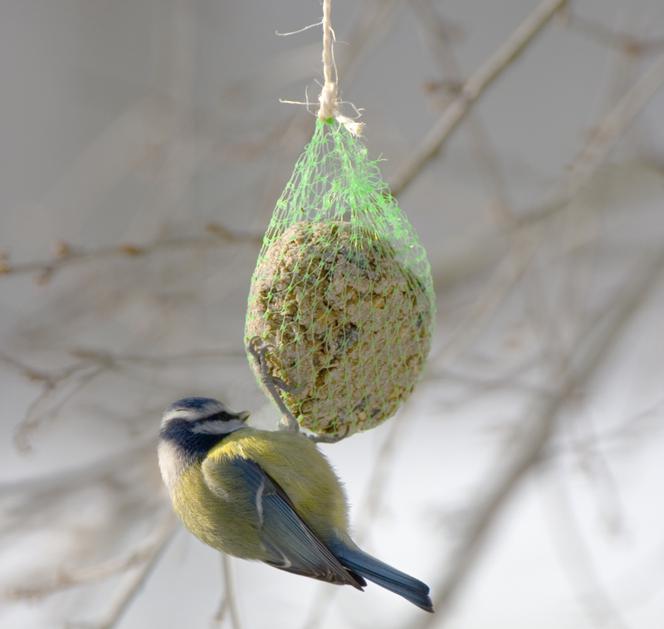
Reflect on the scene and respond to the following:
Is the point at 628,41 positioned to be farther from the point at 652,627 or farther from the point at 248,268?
the point at 652,627

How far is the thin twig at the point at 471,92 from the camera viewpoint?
111 inches

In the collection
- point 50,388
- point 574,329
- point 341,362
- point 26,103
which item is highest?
point 26,103

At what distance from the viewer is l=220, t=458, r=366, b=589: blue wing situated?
8.31 ft

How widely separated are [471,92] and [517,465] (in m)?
1.91

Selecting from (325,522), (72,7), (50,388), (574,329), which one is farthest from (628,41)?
(72,7)

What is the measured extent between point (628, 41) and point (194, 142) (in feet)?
7.54

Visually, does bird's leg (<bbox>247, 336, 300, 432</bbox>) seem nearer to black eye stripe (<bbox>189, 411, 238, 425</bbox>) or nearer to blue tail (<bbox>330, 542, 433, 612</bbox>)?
black eye stripe (<bbox>189, 411, 238, 425</bbox>)

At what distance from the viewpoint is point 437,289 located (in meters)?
4.49

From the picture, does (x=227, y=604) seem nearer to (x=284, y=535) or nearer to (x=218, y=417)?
(x=284, y=535)

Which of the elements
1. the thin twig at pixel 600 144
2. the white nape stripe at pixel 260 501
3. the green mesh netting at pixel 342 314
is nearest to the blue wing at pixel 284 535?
the white nape stripe at pixel 260 501

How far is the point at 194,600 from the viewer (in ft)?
17.5

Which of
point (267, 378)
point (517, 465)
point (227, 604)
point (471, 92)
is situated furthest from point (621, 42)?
point (227, 604)

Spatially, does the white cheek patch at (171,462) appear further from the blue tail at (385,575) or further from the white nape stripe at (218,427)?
the blue tail at (385,575)

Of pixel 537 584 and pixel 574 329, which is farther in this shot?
pixel 537 584
